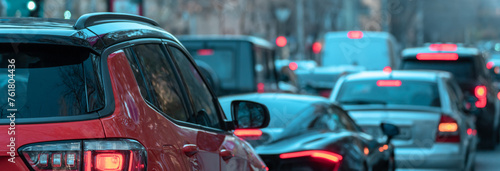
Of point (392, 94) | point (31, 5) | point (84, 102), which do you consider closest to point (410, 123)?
point (392, 94)

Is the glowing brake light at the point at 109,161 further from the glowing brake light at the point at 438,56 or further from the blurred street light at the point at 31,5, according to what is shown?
the glowing brake light at the point at 438,56

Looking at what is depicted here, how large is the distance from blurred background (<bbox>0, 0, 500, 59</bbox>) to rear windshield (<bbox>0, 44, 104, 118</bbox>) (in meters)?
19.8

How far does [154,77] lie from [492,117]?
40.6ft

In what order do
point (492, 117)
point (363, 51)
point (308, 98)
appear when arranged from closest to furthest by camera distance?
1. point (308, 98)
2. point (492, 117)
3. point (363, 51)

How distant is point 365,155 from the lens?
729 centimetres

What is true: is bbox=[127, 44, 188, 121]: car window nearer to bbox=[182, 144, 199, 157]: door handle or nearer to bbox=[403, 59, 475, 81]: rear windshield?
bbox=[182, 144, 199, 157]: door handle

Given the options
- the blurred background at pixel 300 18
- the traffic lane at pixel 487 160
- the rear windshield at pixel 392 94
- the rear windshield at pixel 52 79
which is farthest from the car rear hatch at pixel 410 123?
the blurred background at pixel 300 18

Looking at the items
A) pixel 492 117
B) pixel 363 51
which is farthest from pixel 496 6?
pixel 492 117

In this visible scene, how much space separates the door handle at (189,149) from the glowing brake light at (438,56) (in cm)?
1240

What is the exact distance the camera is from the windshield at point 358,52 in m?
24.7

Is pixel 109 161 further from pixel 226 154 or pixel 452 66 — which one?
pixel 452 66

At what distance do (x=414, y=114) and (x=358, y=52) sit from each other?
15.2 meters

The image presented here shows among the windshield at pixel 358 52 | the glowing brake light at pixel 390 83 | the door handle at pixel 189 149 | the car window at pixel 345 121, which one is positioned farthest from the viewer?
the windshield at pixel 358 52

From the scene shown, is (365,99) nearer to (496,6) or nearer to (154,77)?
(154,77)
